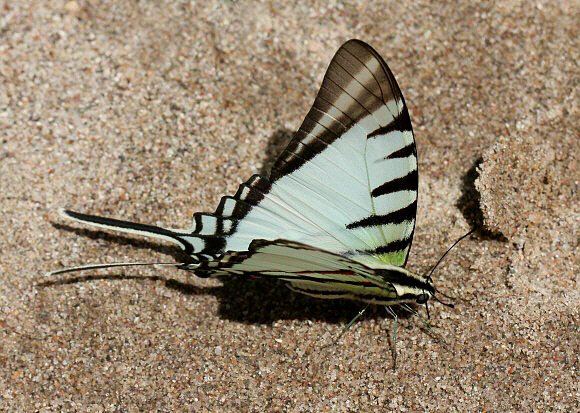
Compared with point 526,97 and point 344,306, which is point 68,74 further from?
point 526,97

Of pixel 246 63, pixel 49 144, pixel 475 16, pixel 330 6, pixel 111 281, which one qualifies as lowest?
pixel 111 281

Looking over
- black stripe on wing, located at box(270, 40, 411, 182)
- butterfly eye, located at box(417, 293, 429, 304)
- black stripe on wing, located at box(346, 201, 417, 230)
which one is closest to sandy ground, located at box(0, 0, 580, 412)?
butterfly eye, located at box(417, 293, 429, 304)

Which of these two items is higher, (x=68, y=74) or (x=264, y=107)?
(x=264, y=107)

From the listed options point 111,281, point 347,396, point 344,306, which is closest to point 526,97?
point 344,306

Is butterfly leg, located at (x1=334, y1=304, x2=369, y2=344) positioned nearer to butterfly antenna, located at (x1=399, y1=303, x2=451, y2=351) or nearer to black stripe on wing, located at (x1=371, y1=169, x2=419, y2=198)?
butterfly antenna, located at (x1=399, y1=303, x2=451, y2=351)

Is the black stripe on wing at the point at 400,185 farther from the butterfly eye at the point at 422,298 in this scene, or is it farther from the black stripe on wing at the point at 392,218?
the butterfly eye at the point at 422,298

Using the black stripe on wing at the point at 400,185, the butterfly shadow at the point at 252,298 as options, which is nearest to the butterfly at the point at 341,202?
the black stripe on wing at the point at 400,185
